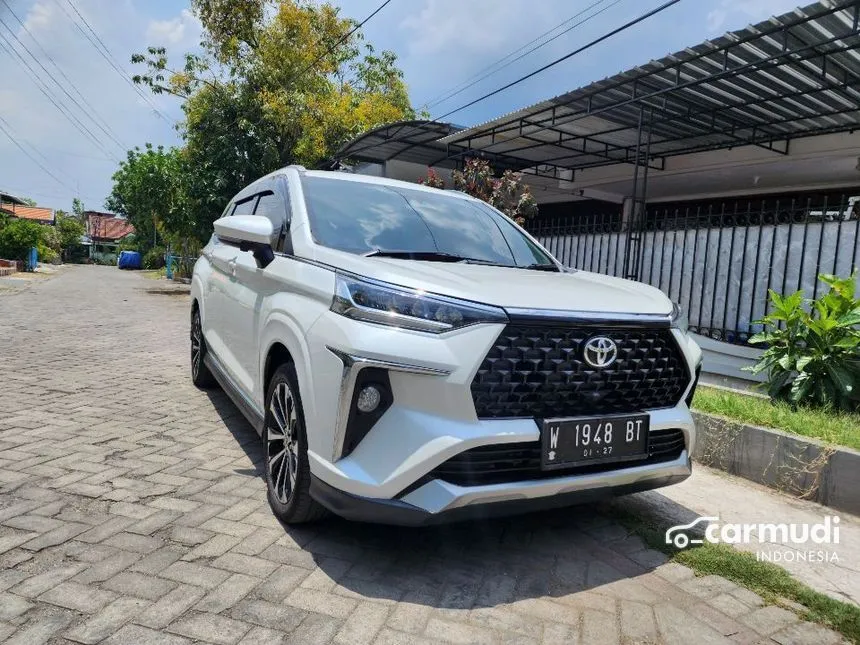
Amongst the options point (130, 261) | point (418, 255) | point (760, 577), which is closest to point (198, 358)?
point (418, 255)

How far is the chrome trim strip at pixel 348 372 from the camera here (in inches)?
84.9

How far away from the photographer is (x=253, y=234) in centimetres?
303

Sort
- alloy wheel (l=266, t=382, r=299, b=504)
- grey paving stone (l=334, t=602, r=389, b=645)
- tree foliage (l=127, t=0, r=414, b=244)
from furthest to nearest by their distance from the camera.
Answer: tree foliage (l=127, t=0, r=414, b=244)
alloy wheel (l=266, t=382, r=299, b=504)
grey paving stone (l=334, t=602, r=389, b=645)

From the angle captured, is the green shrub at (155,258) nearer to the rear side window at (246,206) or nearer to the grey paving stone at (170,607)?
the rear side window at (246,206)

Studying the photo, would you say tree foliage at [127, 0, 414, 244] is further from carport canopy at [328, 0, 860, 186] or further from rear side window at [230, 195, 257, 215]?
rear side window at [230, 195, 257, 215]

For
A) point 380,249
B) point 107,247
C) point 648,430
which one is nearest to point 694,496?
point 648,430

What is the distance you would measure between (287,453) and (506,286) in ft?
4.24

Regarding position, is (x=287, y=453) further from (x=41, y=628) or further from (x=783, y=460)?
(x=783, y=460)

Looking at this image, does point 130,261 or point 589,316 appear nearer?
point 589,316

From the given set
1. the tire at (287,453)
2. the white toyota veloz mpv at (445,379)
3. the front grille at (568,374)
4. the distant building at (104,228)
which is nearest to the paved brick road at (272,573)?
the tire at (287,453)

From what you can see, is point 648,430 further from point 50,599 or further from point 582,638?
point 50,599

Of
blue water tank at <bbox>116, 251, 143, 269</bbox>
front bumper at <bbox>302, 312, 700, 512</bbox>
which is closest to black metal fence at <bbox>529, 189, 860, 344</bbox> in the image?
front bumper at <bbox>302, 312, 700, 512</bbox>

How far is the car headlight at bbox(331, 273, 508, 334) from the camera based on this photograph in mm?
2221

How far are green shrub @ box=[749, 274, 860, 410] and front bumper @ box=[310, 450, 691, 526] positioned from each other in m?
2.43
